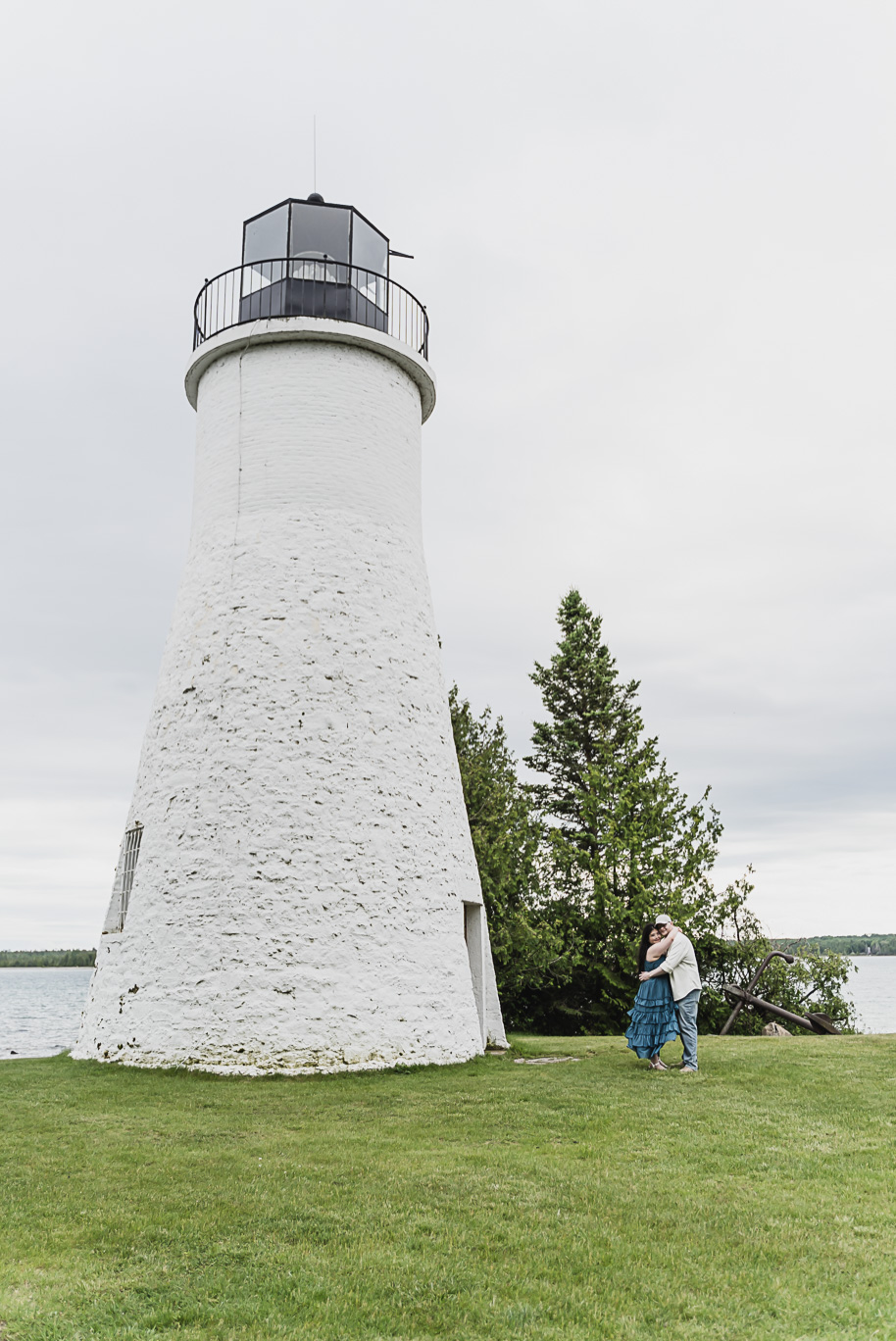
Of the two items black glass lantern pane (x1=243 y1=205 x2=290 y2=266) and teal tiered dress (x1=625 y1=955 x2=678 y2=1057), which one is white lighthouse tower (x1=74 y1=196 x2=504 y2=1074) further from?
teal tiered dress (x1=625 y1=955 x2=678 y2=1057)

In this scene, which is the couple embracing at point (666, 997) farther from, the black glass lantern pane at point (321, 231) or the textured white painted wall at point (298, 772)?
the black glass lantern pane at point (321, 231)

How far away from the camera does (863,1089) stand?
1030 centimetres

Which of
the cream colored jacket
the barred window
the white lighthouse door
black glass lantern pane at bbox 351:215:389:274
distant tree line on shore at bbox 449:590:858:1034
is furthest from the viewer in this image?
distant tree line on shore at bbox 449:590:858:1034

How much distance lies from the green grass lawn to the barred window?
12.0 feet

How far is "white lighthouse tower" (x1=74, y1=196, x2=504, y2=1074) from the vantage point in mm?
12617

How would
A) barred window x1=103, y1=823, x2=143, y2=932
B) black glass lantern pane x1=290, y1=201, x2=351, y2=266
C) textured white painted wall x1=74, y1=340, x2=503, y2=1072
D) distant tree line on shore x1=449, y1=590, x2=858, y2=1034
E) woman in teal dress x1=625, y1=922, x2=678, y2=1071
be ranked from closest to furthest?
woman in teal dress x1=625, y1=922, x2=678, y2=1071 → textured white painted wall x1=74, y1=340, x2=503, y2=1072 → barred window x1=103, y1=823, x2=143, y2=932 → black glass lantern pane x1=290, y1=201, x2=351, y2=266 → distant tree line on shore x1=449, y1=590, x2=858, y2=1034

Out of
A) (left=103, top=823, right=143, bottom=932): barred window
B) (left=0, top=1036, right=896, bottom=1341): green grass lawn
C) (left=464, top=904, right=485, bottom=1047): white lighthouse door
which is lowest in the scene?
(left=0, top=1036, right=896, bottom=1341): green grass lawn

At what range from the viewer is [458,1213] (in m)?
6.09

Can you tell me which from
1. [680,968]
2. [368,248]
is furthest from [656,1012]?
[368,248]

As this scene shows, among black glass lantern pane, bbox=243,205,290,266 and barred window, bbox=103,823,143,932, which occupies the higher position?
black glass lantern pane, bbox=243,205,290,266

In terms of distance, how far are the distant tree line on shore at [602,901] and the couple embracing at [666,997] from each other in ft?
36.1

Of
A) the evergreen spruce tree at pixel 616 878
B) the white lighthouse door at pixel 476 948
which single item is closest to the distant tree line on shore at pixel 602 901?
the evergreen spruce tree at pixel 616 878

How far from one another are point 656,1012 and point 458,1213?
6.39 m

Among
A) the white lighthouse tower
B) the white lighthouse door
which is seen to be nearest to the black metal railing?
the white lighthouse tower
